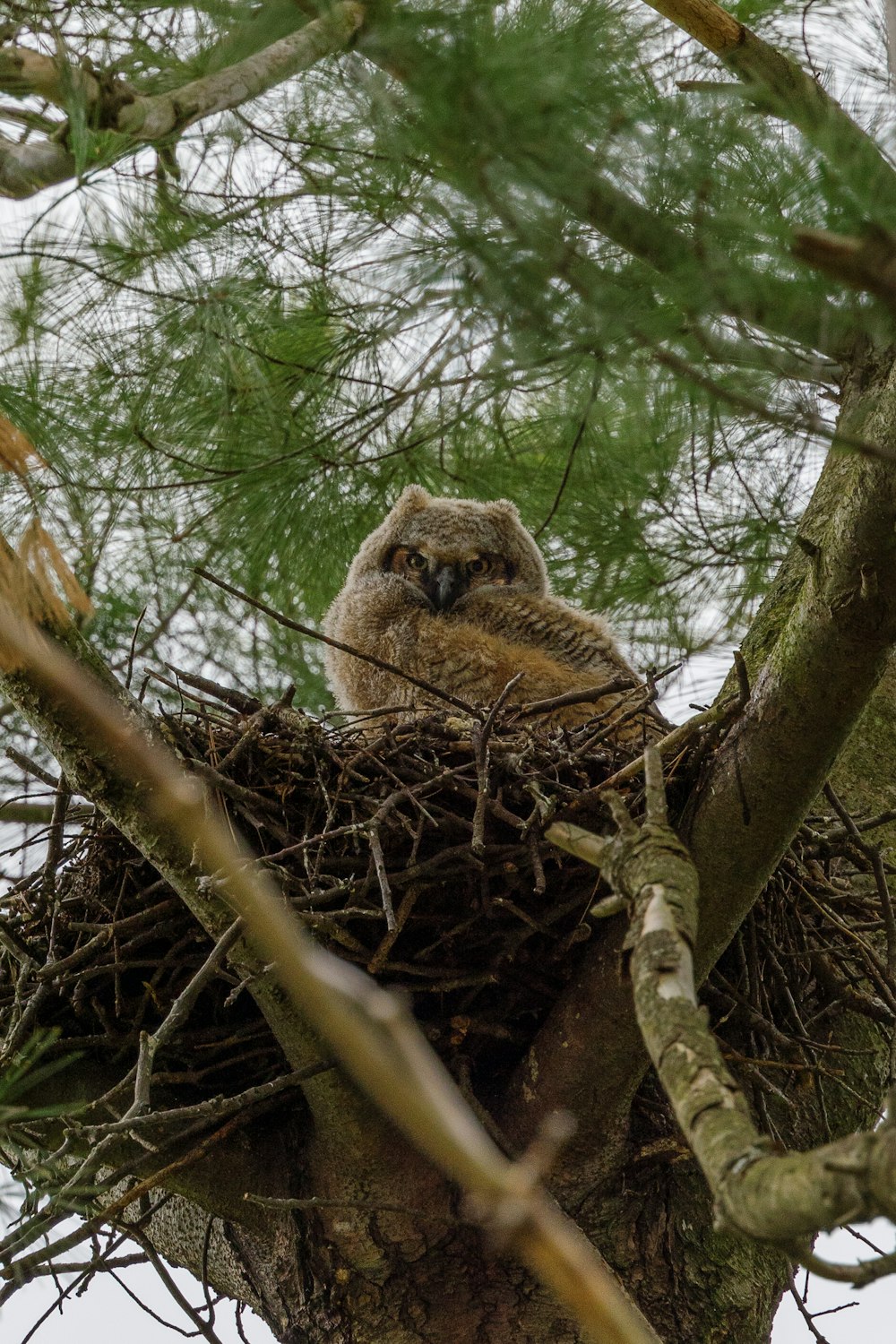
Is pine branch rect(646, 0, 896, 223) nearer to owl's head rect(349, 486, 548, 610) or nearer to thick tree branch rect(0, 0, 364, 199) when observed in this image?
thick tree branch rect(0, 0, 364, 199)

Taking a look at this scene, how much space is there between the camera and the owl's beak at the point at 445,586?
12.8 feet

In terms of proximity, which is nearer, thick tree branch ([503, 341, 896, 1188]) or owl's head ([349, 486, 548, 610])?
thick tree branch ([503, 341, 896, 1188])

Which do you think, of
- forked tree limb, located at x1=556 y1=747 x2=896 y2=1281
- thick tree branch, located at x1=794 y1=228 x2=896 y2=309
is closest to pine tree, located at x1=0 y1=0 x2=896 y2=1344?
thick tree branch, located at x1=794 y1=228 x2=896 y2=309

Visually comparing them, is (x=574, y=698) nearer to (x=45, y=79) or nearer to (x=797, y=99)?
(x=797, y=99)

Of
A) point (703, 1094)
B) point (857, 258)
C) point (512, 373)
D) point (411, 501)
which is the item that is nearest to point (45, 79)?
point (512, 373)

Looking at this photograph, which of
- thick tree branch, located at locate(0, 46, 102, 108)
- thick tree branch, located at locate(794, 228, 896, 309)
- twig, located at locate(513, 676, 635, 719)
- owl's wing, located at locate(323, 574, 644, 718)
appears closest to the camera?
thick tree branch, located at locate(794, 228, 896, 309)

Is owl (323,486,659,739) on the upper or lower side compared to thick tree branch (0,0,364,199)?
lower

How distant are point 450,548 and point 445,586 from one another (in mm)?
122

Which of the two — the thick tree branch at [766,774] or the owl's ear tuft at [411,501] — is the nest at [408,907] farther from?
the owl's ear tuft at [411,501]

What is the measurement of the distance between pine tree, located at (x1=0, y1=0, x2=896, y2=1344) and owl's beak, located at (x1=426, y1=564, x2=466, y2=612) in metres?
0.35

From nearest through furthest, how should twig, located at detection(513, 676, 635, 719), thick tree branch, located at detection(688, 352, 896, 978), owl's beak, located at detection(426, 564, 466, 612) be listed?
thick tree branch, located at detection(688, 352, 896, 978) → twig, located at detection(513, 676, 635, 719) → owl's beak, located at detection(426, 564, 466, 612)

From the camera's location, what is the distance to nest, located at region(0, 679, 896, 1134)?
238 cm

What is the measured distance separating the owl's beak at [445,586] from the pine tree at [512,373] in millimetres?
348

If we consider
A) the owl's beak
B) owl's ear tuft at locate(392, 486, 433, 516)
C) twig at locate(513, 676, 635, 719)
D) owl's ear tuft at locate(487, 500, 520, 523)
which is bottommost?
twig at locate(513, 676, 635, 719)
